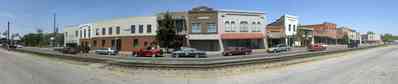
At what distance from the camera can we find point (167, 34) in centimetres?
4628

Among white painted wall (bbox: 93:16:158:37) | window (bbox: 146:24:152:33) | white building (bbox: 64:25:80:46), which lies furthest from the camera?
white building (bbox: 64:25:80:46)

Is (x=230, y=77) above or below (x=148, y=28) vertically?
below

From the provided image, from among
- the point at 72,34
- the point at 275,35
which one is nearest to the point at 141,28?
the point at 275,35

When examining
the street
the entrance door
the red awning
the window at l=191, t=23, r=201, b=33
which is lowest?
the street

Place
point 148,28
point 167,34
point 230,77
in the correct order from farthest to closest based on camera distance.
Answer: point 148,28 → point 167,34 → point 230,77

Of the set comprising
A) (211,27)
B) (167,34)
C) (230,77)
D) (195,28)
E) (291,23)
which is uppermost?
(291,23)

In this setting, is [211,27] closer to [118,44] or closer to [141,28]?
[141,28]

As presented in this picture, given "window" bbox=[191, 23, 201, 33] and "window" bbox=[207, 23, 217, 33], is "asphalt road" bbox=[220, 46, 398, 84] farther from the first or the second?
"window" bbox=[191, 23, 201, 33]

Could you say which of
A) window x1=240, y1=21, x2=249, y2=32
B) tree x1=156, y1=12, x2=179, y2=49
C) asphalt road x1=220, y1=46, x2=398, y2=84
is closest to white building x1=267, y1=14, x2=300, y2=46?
window x1=240, y1=21, x2=249, y2=32

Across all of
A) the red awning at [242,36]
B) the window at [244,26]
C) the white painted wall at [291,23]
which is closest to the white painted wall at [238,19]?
the window at [244,26]

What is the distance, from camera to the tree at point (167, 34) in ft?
152

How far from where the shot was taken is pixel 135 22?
2167 inches

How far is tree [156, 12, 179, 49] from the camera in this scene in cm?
4625

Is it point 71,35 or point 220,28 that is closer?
point 220,28
